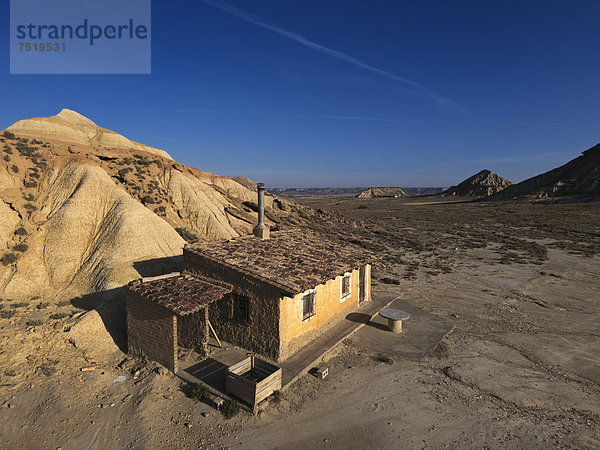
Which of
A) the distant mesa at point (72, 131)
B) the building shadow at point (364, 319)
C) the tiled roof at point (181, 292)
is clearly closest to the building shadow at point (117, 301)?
the tiled roof at point (181, 292)

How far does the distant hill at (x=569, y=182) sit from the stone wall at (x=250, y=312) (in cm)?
9546

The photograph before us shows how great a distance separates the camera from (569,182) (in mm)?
91938

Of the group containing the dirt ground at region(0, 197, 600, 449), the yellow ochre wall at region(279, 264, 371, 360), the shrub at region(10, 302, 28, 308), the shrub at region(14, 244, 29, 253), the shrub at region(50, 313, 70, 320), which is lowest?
the dirt ground at region(0, 197, 600, 449)

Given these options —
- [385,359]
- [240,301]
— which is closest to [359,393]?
[385,359]

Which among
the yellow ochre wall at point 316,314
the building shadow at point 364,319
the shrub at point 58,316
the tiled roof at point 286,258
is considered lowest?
the building shadow at point 364,319

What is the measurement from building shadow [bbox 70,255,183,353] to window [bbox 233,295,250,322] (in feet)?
15.4

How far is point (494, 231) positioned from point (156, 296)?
47766mm

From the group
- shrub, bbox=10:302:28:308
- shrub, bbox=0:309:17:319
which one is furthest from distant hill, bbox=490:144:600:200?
shrub, bbox=0:309:17:319

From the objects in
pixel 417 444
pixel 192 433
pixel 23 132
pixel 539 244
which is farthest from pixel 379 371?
pixel 23 132

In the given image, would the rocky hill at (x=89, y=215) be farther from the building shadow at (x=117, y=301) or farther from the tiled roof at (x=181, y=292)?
the tiled roof at (x=181, y=292)

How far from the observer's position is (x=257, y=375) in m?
10.4

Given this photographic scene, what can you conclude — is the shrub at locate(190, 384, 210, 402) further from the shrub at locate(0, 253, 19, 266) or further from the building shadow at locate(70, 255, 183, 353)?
the shrub at locate(0, 253, 19, 266)

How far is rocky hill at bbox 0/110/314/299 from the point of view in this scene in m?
18.4

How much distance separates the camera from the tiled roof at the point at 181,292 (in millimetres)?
10415
